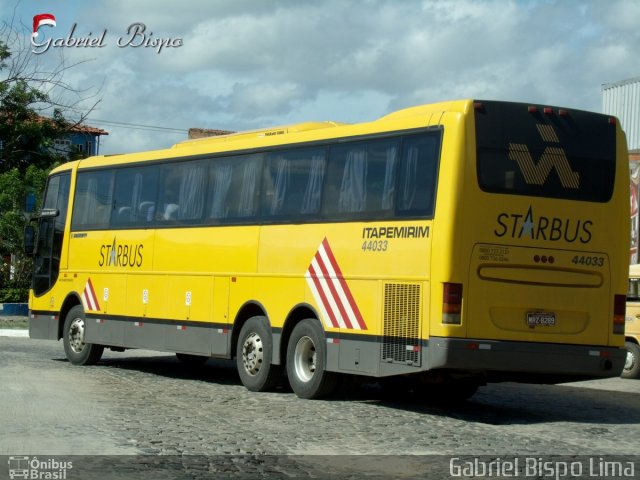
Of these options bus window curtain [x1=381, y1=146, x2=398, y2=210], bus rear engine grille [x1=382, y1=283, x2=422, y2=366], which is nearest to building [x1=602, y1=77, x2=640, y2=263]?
bus window curtain [x1=381, y1=146, x2=398, y2=210]

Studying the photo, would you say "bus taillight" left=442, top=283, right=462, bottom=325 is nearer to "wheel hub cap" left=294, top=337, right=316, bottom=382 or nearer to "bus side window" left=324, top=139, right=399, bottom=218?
"bus side window" left=324, top=139, right=399, bottom=218

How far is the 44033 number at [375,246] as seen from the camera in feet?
47.5

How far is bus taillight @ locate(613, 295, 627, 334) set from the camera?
14.4 metres

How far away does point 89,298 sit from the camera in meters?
21.2

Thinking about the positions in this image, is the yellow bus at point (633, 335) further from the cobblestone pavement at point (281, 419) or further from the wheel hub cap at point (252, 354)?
the wheel hub cap at point (252, 354)

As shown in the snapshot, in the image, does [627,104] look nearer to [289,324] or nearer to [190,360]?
[190,360]

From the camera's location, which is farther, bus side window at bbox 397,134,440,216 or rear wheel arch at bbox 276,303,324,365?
rear wheel arch at bbox 276,303,324,365

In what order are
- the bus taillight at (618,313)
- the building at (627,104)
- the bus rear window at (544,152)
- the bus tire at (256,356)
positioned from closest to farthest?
the bus rear window at (544,152), the bus taillight at (618,313), the bus tire at (256,356), the building at (627,104)

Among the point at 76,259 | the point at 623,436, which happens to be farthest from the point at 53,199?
the point at 623,436

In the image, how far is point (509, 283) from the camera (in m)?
13.7

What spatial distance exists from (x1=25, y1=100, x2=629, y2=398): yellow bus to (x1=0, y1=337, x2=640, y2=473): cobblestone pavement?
22.5 inches

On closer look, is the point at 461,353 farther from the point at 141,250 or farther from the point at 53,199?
the point at 53,199

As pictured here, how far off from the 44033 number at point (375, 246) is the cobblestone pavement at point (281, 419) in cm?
194

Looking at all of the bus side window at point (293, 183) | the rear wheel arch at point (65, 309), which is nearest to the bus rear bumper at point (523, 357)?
the bus side window at point (293, 183)
